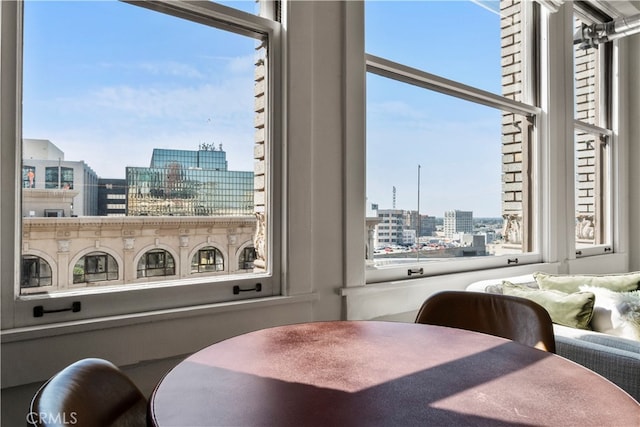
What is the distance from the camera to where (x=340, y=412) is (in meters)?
0.77

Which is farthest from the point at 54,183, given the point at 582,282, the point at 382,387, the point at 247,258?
the point at 582,282

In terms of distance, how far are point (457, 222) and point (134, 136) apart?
2058mm

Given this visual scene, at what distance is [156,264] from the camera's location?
1.61 metres

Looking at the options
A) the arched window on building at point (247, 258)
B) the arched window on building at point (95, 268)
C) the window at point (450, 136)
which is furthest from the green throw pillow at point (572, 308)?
the arched window on building at point (95, 268)

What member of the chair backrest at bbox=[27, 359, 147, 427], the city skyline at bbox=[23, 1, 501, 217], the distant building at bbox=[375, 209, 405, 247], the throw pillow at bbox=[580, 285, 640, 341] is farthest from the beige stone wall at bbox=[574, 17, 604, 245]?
the chair backrest at bbox=[27, 359, 147, 427]

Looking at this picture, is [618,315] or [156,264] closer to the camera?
[156,264]

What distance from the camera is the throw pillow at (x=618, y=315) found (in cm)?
193

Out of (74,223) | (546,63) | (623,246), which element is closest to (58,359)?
(74,223)

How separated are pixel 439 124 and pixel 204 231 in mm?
1675

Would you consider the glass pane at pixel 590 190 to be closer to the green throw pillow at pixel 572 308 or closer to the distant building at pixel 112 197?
the green throw pillow at pixel 572 308

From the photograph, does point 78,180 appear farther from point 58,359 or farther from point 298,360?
point 298,360

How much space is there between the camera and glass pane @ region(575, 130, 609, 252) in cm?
388
